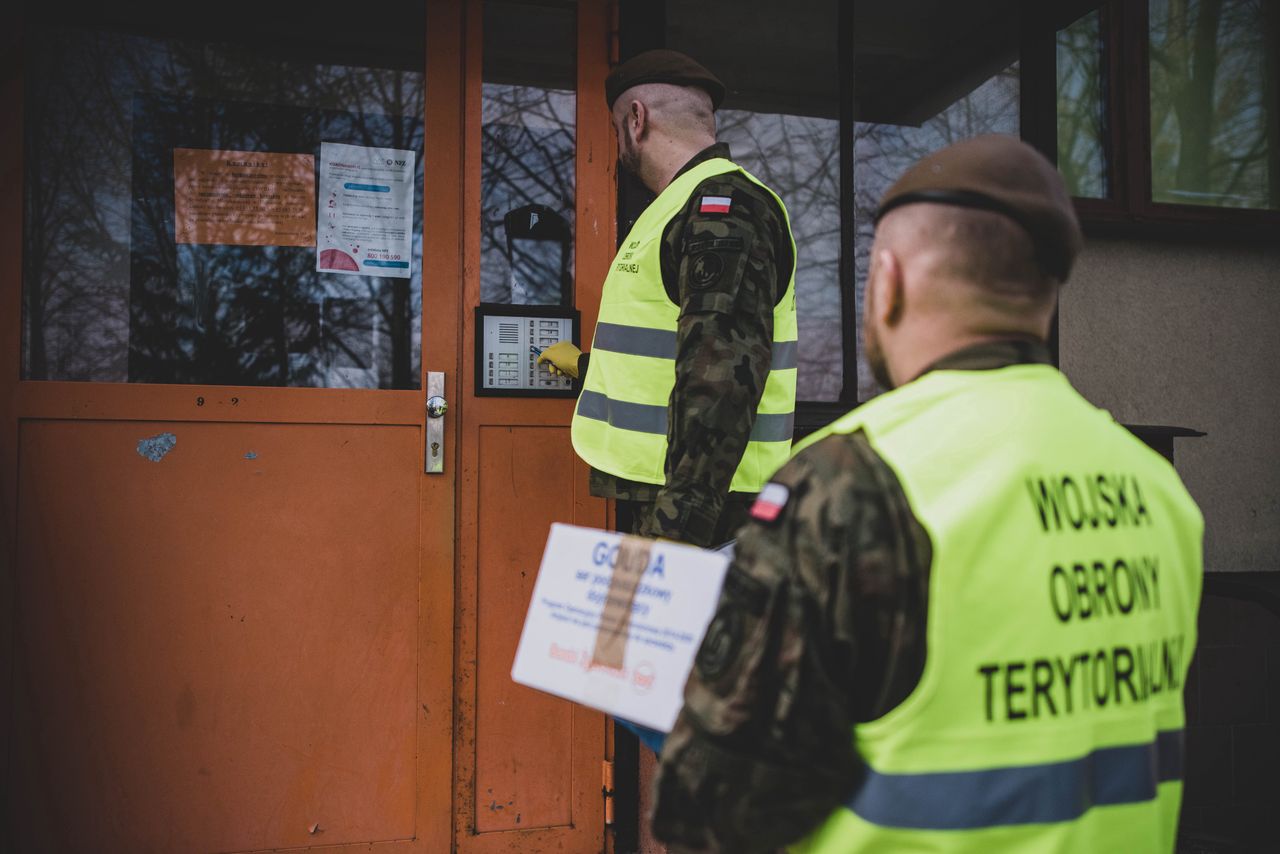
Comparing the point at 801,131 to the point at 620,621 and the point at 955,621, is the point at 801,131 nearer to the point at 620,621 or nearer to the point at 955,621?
the point at 620,621

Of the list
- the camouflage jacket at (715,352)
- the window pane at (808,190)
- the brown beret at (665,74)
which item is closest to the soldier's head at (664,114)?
the brown beret at (665,74)

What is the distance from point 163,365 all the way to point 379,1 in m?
1.26

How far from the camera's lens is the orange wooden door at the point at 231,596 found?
252 cm

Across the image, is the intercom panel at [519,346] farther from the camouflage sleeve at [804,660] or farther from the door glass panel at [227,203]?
the camouflage sleeve at [804,660]

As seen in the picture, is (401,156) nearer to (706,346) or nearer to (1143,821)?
(706,346)

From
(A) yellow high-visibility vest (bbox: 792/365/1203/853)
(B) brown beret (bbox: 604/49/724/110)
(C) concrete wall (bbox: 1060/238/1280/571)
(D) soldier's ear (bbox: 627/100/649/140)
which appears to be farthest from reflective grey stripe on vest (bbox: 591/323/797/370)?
(C) concrete wall (bbox: 1060/238/1280/571)

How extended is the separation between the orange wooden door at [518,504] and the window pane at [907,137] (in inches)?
39.5

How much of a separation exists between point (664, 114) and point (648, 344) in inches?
24.3

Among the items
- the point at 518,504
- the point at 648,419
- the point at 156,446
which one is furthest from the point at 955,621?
the point at 156,446

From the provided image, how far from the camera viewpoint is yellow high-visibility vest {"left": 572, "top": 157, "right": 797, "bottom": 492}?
2.07 m

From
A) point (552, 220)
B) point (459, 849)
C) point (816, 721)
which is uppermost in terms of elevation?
point (552, 220)

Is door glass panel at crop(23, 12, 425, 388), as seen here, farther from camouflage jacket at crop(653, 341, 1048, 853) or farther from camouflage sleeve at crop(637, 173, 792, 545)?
camouflage jacket at crop(653, 341, 1048, 853)

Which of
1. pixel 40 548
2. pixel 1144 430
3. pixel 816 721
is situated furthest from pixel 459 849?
pixel 1144 430

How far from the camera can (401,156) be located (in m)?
2.79
